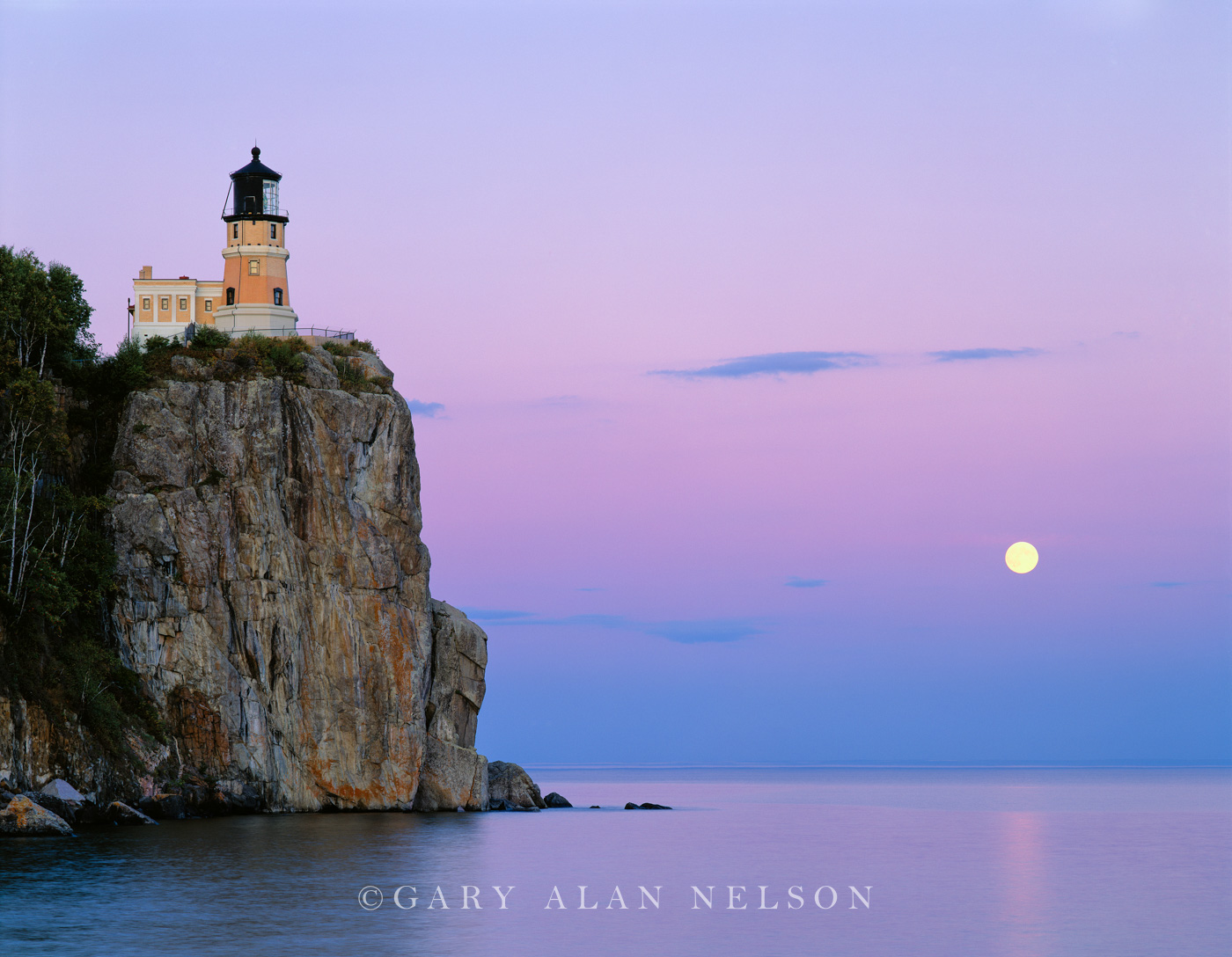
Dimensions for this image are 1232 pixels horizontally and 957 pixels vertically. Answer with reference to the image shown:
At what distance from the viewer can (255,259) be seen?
3406 inches

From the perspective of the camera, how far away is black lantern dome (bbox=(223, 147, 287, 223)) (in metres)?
87.0

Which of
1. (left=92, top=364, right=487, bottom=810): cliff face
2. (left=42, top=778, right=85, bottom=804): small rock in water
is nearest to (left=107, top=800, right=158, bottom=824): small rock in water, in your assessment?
(left=42, top=778, right=85, bottom=804): small rock in water

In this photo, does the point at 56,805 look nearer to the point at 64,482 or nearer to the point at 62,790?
the point at 62,790

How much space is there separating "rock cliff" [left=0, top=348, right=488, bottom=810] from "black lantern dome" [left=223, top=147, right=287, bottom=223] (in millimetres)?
16426

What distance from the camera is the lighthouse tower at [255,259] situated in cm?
8625

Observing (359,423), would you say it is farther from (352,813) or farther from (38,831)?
(38,831)

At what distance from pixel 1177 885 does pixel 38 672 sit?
48483 millimetres

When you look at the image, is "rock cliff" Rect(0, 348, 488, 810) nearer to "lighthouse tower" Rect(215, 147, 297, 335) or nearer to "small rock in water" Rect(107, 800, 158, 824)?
"small rock in water" Rect(107, 800, 158, 824)

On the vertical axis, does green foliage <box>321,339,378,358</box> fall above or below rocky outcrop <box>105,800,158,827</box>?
above

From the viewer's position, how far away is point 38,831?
52031mm

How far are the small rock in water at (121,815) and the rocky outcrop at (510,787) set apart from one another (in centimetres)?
2997

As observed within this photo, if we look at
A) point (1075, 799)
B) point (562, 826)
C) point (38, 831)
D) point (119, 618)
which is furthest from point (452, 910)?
→ point (1075, 799)

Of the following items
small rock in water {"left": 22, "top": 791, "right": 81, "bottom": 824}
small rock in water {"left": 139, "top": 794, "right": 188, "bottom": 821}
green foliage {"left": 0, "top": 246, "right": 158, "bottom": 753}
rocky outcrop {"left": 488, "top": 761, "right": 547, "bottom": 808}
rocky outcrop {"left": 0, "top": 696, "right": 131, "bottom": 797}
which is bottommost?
rocky outcrop {"left": 488, "top": 761, "right": 547, "bottom": 808}

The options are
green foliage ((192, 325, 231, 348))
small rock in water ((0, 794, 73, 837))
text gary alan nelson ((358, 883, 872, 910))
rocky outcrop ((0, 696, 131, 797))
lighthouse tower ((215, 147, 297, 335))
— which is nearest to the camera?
text gary alan nelson ((358, 883, 872, 910))
